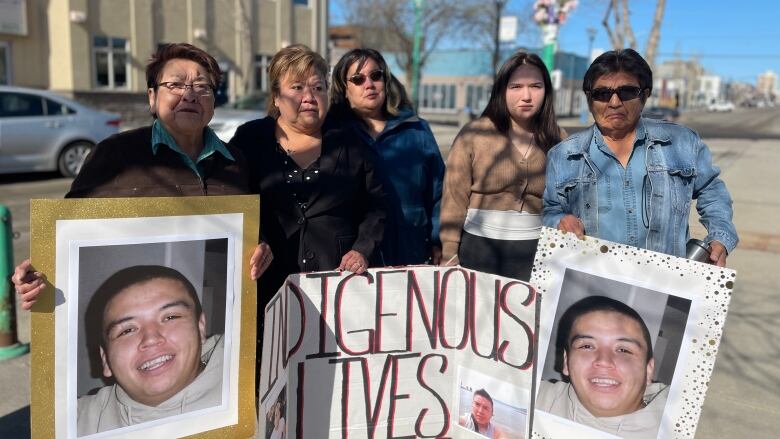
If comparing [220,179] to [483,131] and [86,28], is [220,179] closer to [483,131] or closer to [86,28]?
[483,131]

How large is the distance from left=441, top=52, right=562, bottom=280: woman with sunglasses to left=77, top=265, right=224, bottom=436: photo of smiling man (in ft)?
4.42

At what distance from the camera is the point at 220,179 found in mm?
2180

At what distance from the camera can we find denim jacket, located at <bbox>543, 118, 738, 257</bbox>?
2215 mm

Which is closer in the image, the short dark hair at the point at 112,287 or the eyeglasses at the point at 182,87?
the short dark hair at the point at 112,287

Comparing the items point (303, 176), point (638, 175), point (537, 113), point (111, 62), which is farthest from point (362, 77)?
point (111, 62)

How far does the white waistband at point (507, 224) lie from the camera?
2.92 metres

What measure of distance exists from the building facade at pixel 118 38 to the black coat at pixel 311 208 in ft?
57.3

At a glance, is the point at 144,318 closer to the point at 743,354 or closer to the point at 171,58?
the point at 171,58

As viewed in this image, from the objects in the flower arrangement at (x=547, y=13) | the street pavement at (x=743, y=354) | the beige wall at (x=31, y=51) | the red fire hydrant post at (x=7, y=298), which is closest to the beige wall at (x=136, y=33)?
the beige wall at (x=31, y=51)

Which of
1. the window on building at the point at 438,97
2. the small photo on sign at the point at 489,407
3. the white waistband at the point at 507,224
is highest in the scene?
the window on building at the point at 438,97

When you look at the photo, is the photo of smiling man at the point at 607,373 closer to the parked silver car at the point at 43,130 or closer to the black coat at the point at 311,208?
the black coat at the point at 311,208

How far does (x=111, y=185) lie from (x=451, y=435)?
5.04 ft

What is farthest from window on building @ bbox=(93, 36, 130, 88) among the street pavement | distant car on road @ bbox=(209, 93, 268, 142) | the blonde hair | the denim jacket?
the denim jacket

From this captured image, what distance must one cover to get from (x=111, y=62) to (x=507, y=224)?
21078 mm
